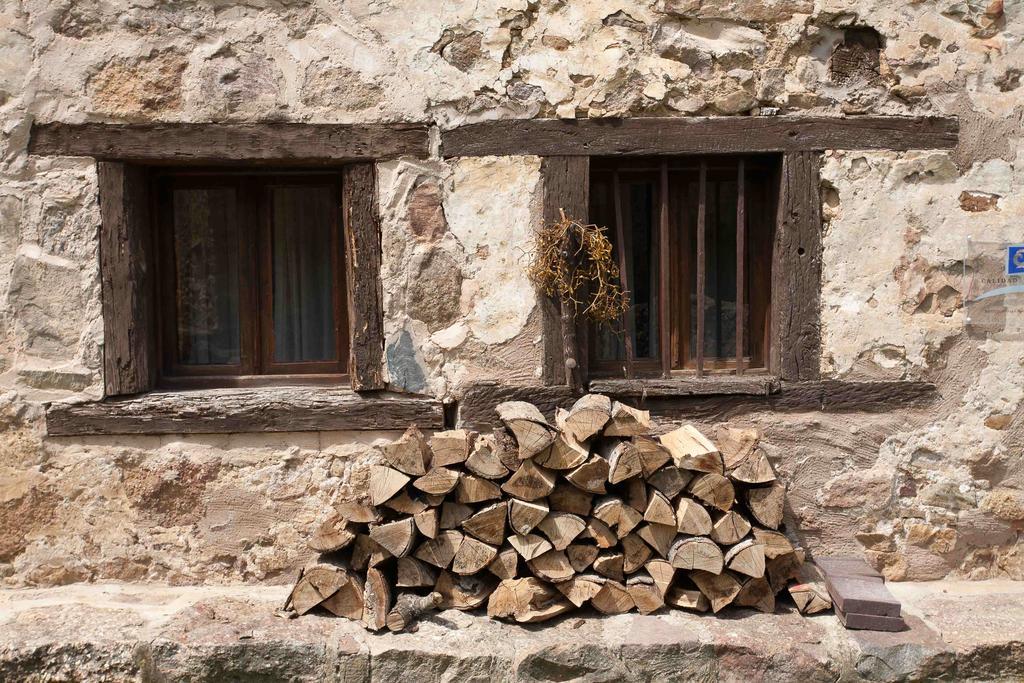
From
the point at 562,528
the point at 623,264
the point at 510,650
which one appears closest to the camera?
the point at 510,650

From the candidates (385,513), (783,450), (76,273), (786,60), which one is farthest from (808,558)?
(76,273)

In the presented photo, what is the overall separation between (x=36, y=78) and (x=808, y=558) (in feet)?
12.0

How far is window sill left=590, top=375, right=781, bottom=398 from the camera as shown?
11.3 feet

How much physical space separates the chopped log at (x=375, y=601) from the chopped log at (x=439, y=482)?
366 millimetres

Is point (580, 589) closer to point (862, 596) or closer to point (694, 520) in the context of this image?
point (694, 520)

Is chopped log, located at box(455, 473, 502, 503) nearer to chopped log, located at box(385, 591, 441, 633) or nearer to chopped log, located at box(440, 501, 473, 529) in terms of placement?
chopped log, located at box(440, 501, 473, 529)

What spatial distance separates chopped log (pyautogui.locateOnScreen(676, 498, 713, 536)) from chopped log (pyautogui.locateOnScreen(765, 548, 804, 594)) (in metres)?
0.32

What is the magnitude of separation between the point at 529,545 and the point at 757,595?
882 mm

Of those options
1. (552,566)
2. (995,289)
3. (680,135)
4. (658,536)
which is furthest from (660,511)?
(995,289)

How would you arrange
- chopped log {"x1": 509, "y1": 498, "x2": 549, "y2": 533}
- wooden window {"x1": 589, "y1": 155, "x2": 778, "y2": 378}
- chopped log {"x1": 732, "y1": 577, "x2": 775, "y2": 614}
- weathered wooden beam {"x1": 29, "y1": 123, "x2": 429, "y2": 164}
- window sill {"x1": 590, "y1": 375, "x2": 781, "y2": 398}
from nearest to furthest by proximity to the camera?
chopped log {"x1": 509, "y1": 498, "x2": 549, "y2": 533}, chopped log {"x1": 732, "y1": 577, "x2": 775, "y2": 614}, weathered wooden beam {"x1": 29, "y1": 123, "x2": 429, "y2": 164}, window sill {"x1": 590, "y1": 375, "x2": 781, "y2": 398}, wooden window {"x1": 589, "y1": 155, "x2": 778, "y2": 378}

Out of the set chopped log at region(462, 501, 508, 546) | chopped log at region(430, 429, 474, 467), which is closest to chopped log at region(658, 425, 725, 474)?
chopped log at region(462, 501, 508, 546)

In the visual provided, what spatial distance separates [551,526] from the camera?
305 centimetres

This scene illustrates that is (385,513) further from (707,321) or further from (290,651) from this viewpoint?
(707,321)

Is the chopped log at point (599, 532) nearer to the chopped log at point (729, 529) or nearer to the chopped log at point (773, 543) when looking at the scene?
the chopped log at point (729, 529)
